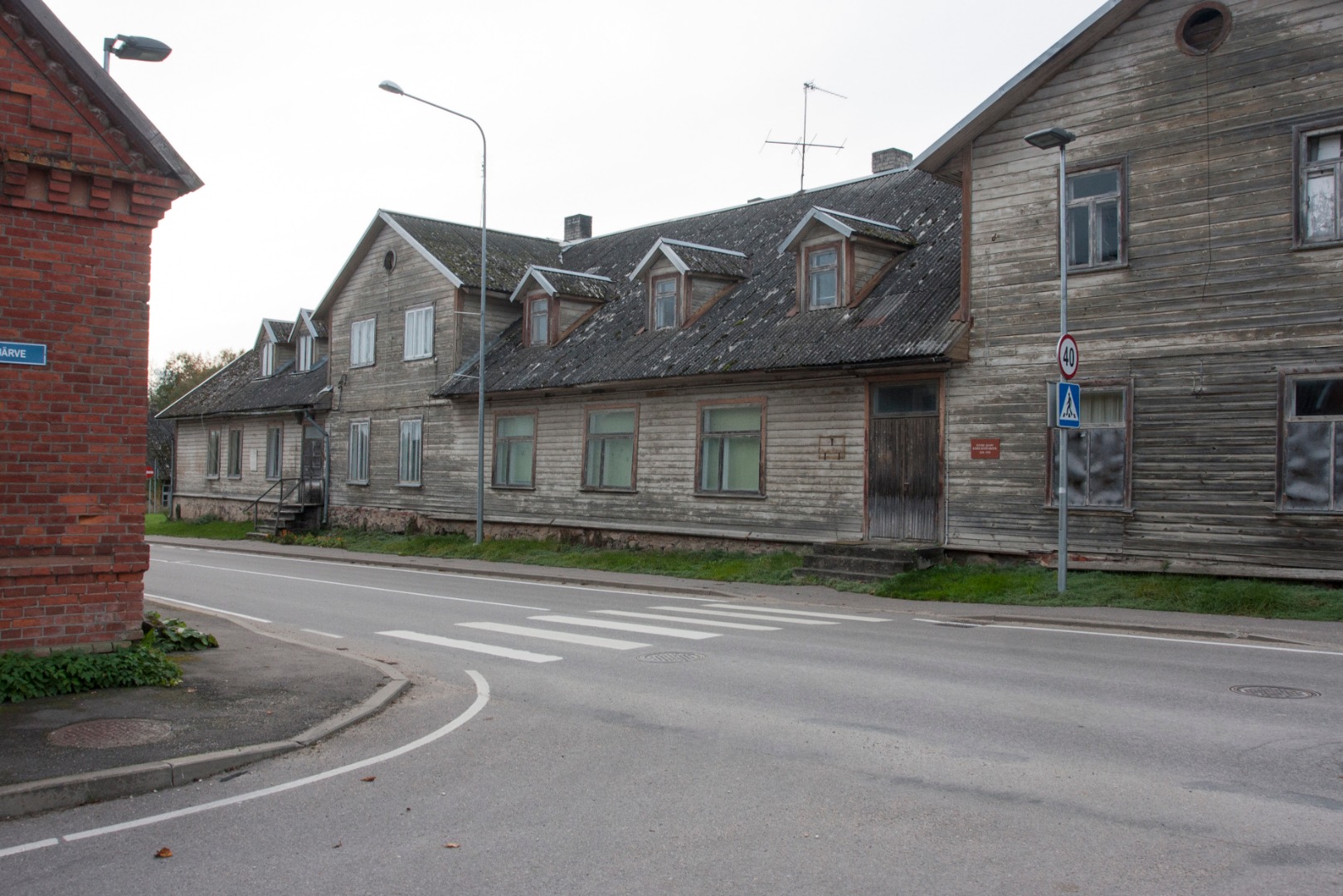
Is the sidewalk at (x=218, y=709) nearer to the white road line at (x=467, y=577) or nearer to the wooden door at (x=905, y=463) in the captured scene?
the wooden door at (x=905, y=463)

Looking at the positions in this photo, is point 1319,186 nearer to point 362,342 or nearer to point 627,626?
point 627,626

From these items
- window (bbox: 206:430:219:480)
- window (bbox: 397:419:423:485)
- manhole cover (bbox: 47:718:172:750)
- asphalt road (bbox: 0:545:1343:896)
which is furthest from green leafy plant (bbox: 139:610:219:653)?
window (bbox: 206:430:219:480)

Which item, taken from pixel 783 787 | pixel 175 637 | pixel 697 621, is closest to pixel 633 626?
pixel 697 621

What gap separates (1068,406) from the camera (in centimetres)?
1516

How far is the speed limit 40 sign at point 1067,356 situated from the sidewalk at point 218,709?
3.25 meters

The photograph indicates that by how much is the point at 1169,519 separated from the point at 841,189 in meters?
13.0

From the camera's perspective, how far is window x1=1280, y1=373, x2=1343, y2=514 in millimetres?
14367

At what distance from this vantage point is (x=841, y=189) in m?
26.2

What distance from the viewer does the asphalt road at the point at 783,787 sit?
5.04 m

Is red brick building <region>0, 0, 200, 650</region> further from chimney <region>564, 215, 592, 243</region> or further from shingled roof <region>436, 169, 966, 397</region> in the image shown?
chimney <region>564, 215, 592, 243</region>

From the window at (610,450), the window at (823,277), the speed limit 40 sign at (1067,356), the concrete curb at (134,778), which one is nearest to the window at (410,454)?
the window at (610,450)

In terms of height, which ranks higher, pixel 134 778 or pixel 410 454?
pixel 410 454

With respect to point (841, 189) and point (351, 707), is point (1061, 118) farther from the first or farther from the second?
point (351, 707)

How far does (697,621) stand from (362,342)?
21.3 m
